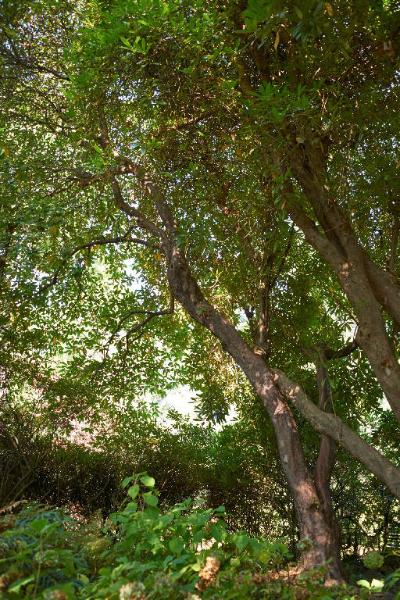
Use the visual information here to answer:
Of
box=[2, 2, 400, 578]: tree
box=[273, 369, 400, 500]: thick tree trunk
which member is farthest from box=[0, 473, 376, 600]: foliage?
box=[2, 2, 400, 578]: tree

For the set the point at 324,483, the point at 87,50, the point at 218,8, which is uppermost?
the point at 218,8

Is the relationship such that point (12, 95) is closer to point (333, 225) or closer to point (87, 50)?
point (87, 50)

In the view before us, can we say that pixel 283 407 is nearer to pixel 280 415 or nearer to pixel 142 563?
pixel 280 415

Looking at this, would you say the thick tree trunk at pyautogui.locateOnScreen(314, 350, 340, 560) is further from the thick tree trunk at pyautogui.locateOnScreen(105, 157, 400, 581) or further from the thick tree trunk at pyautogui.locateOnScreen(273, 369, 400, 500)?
the thick tree trunk at pyautogui.locateOnScreen(273, 369, 400, 500)

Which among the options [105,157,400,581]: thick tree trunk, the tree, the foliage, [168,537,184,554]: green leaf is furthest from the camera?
[105,157,400,581]: thick tree trunk

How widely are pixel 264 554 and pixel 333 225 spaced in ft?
12.2

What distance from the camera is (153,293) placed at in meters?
10.2

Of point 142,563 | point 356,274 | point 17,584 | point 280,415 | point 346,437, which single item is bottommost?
point 17,584

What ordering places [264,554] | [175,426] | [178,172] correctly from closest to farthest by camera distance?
1. [264,554]
2. [178,172]
3. [175,426]

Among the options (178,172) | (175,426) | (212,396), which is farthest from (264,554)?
(175,426)

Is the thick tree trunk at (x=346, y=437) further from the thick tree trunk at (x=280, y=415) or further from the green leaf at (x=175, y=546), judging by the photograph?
the green leaf at (x=175, y=546)

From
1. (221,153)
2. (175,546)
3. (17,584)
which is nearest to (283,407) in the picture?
(221,153)

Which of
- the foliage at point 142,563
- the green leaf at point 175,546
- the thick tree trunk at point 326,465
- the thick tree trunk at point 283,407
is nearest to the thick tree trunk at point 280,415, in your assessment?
the thick tree trunk at point 283,407

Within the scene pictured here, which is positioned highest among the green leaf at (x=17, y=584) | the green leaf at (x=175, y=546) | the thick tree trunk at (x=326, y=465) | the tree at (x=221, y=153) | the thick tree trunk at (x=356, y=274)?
the tree at (x=221, y=153)
